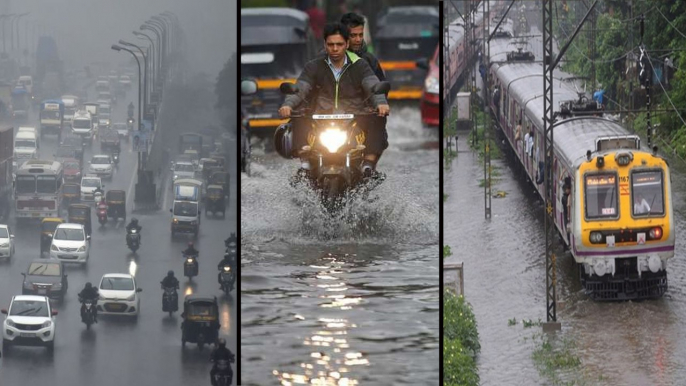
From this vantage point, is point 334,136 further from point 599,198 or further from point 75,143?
point 599,198

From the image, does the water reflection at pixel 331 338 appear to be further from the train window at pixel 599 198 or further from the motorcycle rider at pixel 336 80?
the train window at pixel 599 198

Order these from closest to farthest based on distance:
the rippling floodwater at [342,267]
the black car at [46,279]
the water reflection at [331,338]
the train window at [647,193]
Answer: the water reflection at [331,338]
the rippling floodwater at [342,267]
the black car at [46,279]
the train window at [647,193]

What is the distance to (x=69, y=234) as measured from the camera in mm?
13984

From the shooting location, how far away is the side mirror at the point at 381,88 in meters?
13.2

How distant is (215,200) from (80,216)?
3.15ft

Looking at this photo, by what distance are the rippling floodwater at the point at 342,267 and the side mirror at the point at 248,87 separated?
469 mm

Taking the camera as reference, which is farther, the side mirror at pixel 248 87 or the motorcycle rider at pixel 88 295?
the motorcycle rider at pixel 88 295

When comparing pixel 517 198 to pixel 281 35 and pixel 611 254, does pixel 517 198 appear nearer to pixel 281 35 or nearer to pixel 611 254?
pixel 611 254

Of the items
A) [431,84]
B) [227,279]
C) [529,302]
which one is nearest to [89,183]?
[227,279]

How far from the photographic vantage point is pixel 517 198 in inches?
593

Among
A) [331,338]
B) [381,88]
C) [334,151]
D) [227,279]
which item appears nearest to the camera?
[381,88]

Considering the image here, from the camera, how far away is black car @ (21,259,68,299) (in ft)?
45.5

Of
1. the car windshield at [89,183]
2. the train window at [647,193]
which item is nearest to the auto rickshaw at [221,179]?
the car windshield at [89,183]

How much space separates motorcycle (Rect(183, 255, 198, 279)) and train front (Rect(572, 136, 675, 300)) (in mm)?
2844
